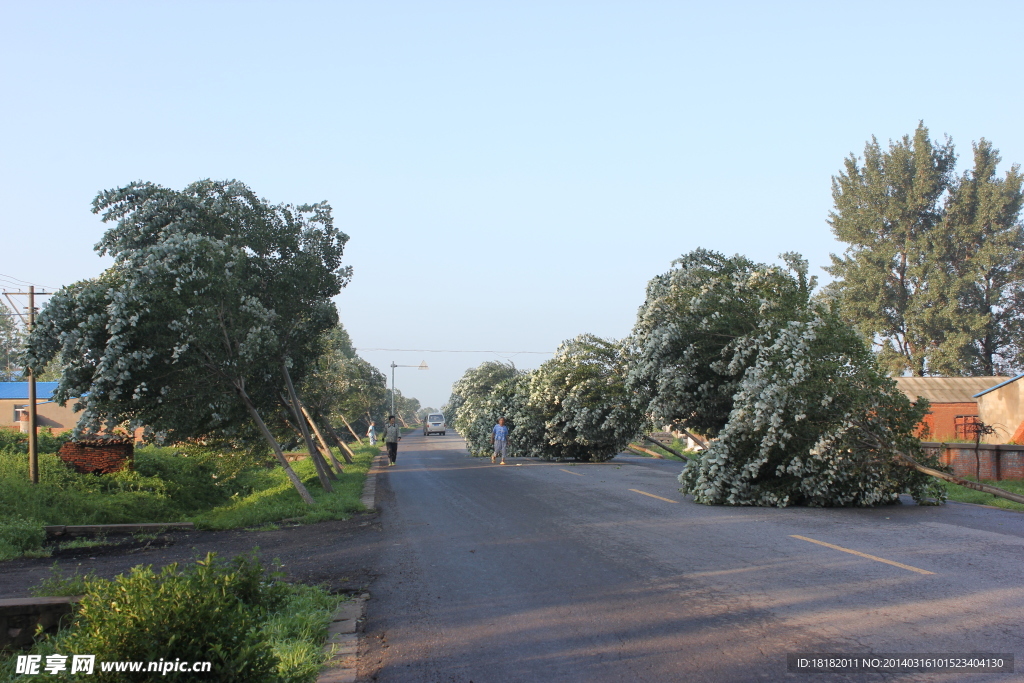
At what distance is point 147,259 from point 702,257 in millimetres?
13928

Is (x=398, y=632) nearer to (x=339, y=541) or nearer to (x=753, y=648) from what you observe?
(x=753, y=648)

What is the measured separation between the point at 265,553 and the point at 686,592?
6.22m

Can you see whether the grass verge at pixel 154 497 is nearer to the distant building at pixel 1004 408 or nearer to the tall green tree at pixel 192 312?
the tall green tree at pixel 192 312

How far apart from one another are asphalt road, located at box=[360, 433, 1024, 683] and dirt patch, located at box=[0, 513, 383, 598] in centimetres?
45

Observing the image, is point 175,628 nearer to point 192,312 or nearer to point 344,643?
point 344,643

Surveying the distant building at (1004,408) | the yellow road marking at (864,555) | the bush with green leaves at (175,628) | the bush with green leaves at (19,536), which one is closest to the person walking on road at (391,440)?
the bush with green leaves at (19,536)

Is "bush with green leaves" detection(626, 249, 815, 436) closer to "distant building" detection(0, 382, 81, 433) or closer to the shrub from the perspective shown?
the shrub

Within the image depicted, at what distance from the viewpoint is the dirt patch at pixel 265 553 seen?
29.3ft

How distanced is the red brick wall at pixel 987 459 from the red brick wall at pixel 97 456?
20169 mm

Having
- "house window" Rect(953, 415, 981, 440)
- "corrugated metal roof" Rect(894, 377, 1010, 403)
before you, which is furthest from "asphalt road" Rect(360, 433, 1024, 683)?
"corrugated metal roof" Rect(894, 377, 1010, 403)

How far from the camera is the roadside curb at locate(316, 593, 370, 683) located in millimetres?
5406

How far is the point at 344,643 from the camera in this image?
618 centimetres

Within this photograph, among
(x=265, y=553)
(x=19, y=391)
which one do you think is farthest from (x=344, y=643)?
(x=19, y=391)

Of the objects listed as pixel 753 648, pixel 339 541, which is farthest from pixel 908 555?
pixel 339 541
